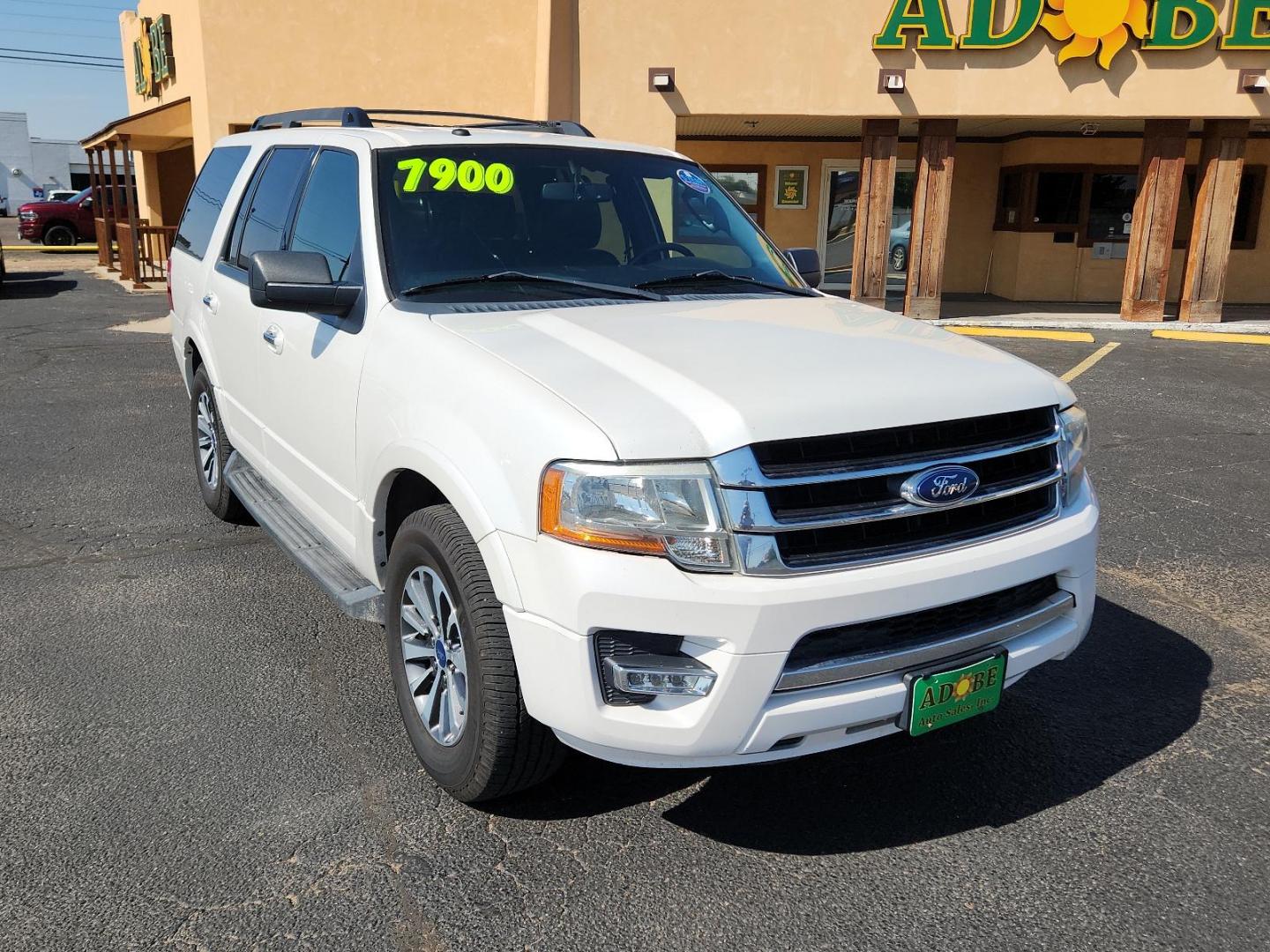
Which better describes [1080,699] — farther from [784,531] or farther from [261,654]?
[261,654]

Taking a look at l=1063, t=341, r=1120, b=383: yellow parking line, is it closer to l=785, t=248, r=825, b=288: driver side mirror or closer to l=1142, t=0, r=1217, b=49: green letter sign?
l=1142, t=0, r=1217, b=49: green letter sign

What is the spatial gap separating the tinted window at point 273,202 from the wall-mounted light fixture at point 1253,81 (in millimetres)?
14745

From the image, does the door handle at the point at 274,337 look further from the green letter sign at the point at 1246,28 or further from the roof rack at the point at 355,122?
the green letter sign at the point at 1246,28

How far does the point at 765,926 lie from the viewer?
2.66 m

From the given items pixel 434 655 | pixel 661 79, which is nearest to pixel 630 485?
pixel 434 655

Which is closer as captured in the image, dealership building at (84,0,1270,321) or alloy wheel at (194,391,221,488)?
alloy wheel at (194,391,221,488)

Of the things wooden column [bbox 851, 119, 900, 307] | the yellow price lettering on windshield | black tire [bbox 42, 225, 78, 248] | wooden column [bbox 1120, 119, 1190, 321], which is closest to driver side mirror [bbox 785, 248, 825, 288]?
the yellow price lettering on windshield

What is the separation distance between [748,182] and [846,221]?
2025 mm

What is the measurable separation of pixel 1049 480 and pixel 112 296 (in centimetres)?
1876

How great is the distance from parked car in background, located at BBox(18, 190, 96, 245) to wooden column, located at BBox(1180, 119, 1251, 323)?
30.0 meters

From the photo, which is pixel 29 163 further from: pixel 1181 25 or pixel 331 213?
pixel 331 213

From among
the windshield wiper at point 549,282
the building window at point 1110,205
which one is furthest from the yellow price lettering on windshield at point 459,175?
the building window at point 1110,205

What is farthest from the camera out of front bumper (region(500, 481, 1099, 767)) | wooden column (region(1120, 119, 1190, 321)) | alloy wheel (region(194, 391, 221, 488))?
wooden column (region(1120, 119, 1190, 321))

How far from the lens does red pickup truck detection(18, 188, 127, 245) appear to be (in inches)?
1248
